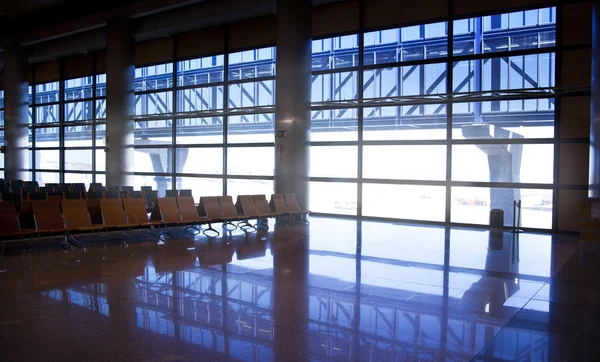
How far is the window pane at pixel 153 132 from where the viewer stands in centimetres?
1844

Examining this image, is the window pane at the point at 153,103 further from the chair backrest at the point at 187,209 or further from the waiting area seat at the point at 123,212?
the chair backrest at the point at 187,209

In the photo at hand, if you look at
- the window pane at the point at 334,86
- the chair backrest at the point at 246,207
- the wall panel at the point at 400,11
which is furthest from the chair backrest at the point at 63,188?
the wall panel at the point at 400,11

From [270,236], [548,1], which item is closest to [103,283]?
[270,236]

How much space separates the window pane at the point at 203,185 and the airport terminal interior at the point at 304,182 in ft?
0.32

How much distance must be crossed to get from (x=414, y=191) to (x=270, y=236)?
16.8 ft

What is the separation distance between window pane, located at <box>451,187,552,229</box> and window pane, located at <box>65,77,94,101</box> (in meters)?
16.0

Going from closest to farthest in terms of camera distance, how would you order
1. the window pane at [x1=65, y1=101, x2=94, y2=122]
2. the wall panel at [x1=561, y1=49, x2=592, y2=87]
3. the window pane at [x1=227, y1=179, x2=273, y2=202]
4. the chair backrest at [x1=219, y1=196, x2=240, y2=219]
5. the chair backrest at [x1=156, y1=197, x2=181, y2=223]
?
1. the chair backrest at [x1=156, y1=197, x2=181, y2=223]
2. the chair backrest at [x1=219, y1=196, x2=240, y2=219]
3. the wall panel at [x1=561, y1=49, x2=592, y2=87]
4. the window pane at [x1=227, y1=179, x2=273, y2=202]
5. the window pane at [x1=65, y1=101, x2=94, y2=122]

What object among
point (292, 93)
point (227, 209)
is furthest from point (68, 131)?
point (227, 209)

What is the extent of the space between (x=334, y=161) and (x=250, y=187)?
10.9ft

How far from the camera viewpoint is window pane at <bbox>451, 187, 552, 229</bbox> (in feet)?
39.7

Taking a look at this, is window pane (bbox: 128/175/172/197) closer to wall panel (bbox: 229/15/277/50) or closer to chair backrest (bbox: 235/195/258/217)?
wall panel (bbox: 229/15/277/50)

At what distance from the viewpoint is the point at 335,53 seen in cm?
1488

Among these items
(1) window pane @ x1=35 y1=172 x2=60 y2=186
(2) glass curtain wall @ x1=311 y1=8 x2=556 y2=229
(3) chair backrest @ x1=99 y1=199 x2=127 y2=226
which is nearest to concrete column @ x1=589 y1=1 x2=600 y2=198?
(2) glass curtain wall @ x1=311 y1=8 x2=556 y2=229

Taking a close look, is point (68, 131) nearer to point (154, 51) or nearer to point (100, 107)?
point (100, 107)
